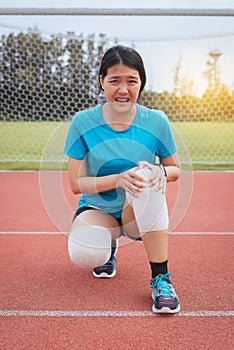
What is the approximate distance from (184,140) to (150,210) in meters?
6.65

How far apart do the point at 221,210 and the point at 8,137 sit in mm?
5062

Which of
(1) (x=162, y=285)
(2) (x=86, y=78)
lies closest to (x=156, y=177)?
(1) (x=162, y=285)

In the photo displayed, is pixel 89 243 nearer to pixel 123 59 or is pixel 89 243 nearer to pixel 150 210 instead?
pixel 150 210

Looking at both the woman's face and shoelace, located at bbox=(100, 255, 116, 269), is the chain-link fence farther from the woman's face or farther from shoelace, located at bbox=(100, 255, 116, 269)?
the woman's face

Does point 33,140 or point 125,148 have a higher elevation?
point 125,148

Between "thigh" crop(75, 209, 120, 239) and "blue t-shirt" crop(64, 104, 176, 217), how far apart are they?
5.6 inches

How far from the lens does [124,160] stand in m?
2.19

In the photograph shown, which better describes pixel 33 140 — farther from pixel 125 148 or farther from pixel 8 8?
pixel 125 148

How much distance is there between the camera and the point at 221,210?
14.3ft

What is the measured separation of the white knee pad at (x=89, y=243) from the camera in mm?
2193

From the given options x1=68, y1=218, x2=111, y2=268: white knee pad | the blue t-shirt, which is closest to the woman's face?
the blue t-shirt

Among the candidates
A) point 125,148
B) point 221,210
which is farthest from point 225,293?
point 221,210

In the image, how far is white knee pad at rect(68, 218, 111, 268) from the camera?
2.19 m

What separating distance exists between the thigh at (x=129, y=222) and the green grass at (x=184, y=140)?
5.44 meters
